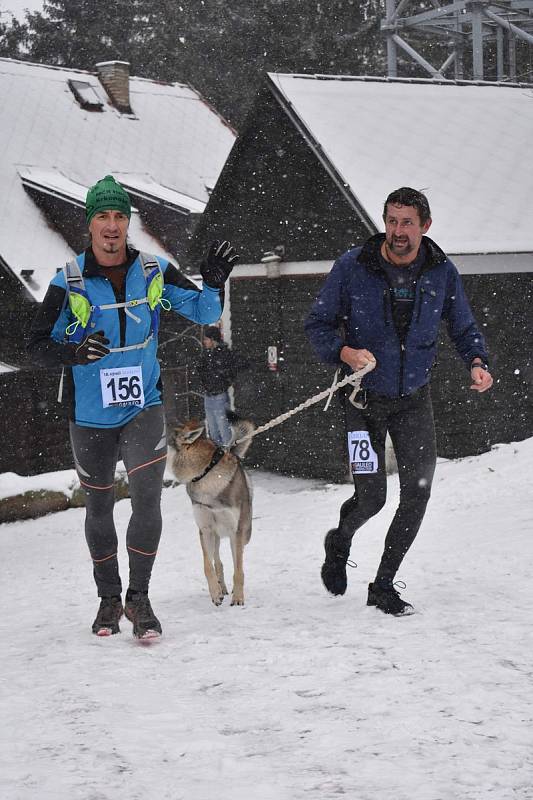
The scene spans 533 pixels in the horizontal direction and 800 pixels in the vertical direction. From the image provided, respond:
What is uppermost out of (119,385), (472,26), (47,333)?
(472,26)

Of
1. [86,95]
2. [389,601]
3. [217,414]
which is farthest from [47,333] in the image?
[86,95]

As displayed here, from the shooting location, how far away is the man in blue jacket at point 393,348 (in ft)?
17.0

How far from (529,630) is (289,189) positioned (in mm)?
10494

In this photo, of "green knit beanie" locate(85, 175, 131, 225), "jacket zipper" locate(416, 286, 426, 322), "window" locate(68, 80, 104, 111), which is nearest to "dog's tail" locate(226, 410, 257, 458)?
"jacket zipper" locate(416, 286, 426, 322)

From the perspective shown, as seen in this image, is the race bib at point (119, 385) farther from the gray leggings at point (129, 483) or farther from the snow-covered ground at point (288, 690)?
the snow-covered ground at point (288, 690)

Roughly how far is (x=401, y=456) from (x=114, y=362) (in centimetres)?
152

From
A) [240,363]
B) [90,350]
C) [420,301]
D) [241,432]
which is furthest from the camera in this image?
[240,363]

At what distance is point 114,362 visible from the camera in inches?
196

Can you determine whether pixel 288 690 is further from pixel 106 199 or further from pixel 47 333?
pixel 106 199

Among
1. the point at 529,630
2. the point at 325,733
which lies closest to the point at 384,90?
the point at 529,630

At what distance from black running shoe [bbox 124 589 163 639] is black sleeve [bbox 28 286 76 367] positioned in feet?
4.06

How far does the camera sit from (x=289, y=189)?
47.4 ft

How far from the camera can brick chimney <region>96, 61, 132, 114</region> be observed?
23.2m

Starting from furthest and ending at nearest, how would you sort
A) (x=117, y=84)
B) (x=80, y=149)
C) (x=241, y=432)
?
(x=117, y=84), (x=80, y=149), (x=241, y=432)
